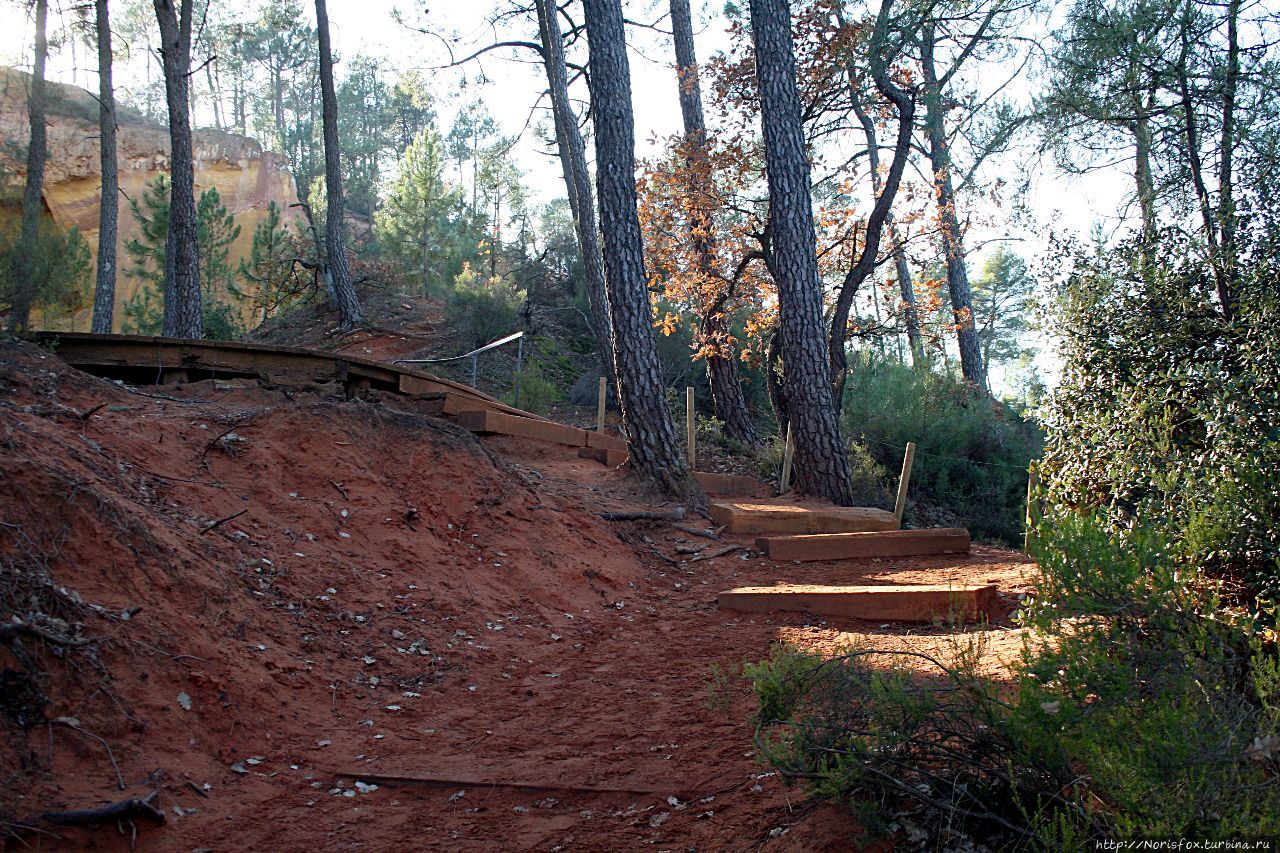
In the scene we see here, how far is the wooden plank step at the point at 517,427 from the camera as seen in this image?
1081 cm

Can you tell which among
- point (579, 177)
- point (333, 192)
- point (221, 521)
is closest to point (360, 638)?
point (221, 521)

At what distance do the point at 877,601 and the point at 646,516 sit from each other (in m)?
3.40

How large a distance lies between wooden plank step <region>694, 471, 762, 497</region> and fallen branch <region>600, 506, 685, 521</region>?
6.37 feet

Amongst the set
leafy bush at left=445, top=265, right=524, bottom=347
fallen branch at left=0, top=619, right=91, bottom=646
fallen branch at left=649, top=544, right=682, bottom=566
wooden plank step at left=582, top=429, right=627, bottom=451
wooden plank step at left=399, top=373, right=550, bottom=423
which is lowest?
fallen branch at left=649, top=544, right=682, bottom=566

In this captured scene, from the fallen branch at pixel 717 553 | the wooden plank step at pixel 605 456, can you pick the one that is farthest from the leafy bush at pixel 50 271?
the fallen branch at pixel 717 553

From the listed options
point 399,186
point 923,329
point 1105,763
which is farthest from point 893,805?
point 399,186

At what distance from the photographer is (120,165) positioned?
30.6 metres

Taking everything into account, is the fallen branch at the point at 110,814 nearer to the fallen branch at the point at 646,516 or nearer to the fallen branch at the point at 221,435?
the fallen branch at the point at 221,435

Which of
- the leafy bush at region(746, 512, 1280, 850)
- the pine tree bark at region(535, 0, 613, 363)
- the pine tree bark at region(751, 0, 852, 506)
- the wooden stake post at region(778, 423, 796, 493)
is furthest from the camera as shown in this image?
the pine tree bark at region(535, 0, 613, 363)

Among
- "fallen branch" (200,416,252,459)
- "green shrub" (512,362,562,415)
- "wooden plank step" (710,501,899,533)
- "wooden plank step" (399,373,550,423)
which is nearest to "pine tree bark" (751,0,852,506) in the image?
"wooden plank step" (710,501,899,533)

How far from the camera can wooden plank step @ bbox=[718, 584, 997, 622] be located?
6004 millimetres

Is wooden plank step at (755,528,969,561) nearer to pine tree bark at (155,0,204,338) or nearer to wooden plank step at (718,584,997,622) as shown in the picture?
wooden plank step at (718,584,997,622)

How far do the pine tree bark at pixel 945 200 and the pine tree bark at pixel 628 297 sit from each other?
5307 millimetres

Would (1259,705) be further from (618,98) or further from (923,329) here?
(923,329)
